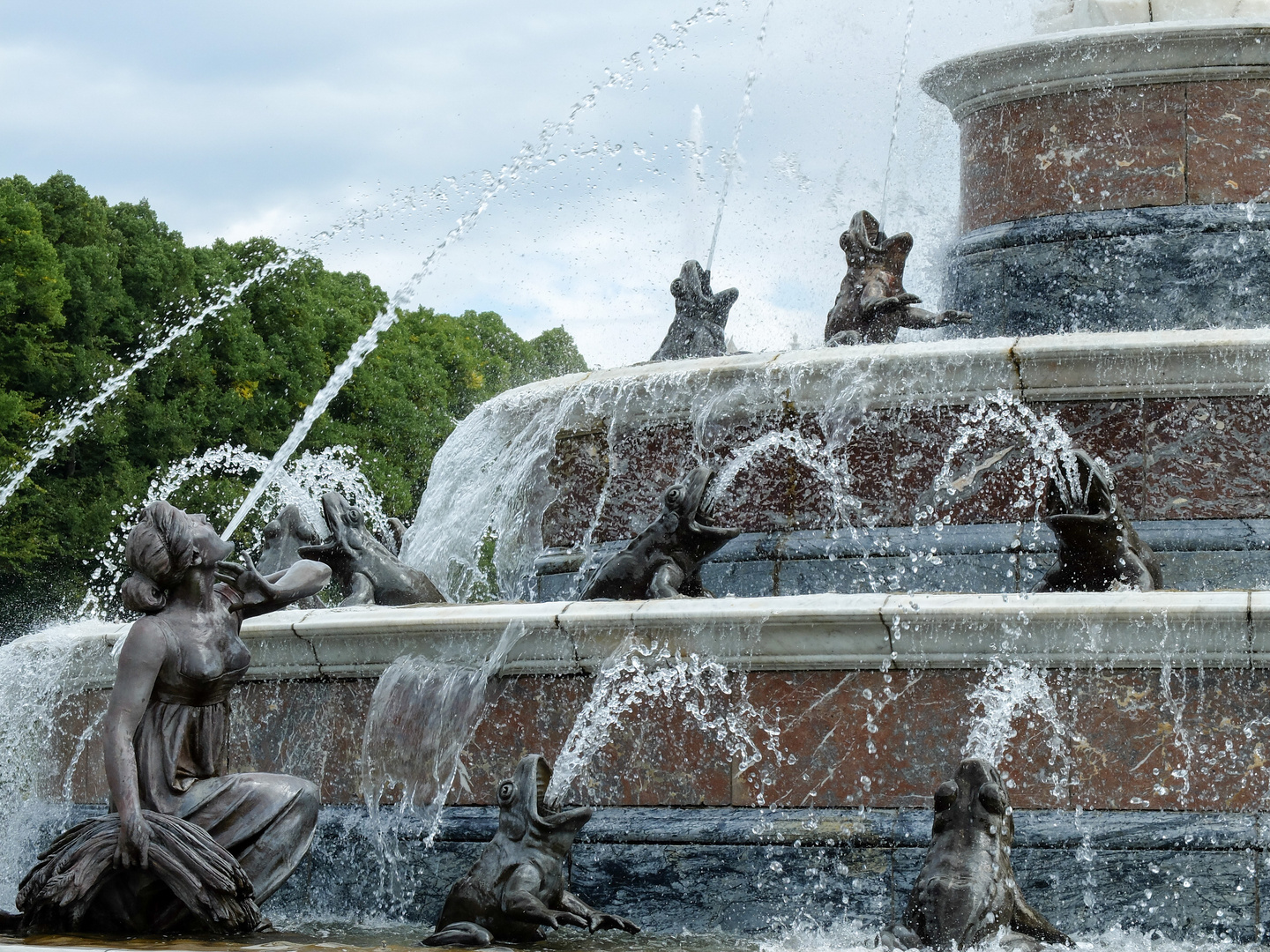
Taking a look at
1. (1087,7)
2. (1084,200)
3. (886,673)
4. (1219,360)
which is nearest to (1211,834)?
(886,673)

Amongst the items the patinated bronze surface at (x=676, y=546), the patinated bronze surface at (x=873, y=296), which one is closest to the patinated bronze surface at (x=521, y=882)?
the patinated bronze surface at (x=676, y=546)

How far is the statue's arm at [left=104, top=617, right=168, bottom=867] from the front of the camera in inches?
237

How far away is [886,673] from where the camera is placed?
6.91 meters

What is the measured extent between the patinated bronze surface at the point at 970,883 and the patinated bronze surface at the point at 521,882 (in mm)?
1152

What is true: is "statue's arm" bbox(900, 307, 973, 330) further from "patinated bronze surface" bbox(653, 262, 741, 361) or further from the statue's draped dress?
the statue's draped dress

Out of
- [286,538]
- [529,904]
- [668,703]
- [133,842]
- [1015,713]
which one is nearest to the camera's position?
[133,842]

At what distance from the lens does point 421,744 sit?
24.3 ft

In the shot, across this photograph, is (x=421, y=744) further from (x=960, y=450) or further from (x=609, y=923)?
(x=960, y=450)

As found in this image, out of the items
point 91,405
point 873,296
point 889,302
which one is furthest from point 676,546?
point 91,405

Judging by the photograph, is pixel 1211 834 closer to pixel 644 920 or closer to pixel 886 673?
pixel 886 673

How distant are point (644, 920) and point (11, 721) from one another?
3.79m

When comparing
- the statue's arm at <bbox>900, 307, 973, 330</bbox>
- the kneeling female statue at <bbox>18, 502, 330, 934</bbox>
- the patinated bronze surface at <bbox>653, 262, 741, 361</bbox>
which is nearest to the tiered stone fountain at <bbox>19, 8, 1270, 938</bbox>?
the statue's arm at <bbox>900, 307, 973, 330</bbox>

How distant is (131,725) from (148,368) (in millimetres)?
25967

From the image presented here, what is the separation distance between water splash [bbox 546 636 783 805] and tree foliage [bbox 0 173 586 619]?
20.0 metres
